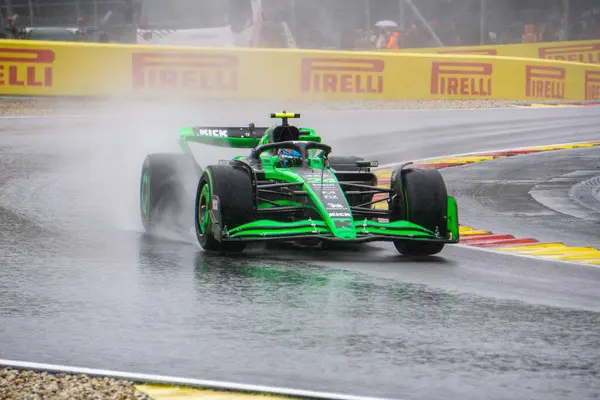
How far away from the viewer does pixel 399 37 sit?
36.1m

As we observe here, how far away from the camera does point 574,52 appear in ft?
115

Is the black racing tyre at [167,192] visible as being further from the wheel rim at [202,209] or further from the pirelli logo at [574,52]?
the pirelli logo at [574,52]

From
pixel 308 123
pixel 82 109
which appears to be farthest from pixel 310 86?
pixel 82 109

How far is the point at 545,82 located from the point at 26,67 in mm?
13608

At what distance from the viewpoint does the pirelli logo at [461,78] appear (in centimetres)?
2780

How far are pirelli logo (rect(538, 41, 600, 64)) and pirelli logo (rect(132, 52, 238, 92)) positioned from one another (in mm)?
13335

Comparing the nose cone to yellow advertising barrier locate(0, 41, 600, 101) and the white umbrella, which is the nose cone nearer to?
yellow advertising barrier locate(0, 41, 600, 101)

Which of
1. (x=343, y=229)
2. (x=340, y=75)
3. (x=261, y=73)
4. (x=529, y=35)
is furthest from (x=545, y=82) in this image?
(x=343, y=229)

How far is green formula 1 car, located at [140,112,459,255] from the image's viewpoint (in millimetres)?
9273

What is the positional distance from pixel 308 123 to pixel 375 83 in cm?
469

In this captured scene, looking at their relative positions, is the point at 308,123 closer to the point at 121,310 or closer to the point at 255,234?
the point at 255,234

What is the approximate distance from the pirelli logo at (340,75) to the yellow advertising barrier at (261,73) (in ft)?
0.07

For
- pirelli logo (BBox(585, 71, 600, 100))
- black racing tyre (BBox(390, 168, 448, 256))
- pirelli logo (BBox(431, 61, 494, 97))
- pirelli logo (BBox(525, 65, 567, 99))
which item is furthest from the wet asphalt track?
pirelli logo (BBox(585, 71, 600, 100))

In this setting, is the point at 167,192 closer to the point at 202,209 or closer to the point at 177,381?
the point at 202,209
